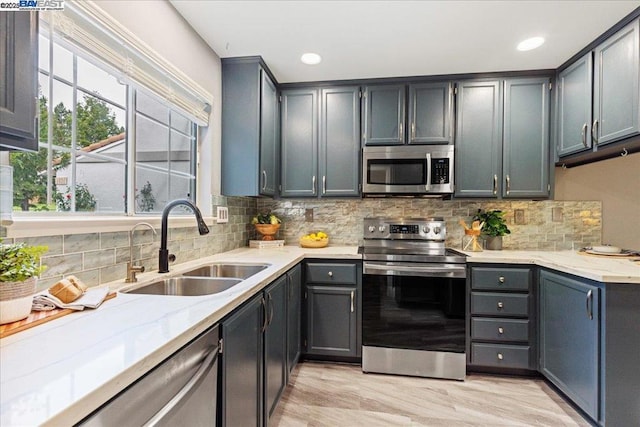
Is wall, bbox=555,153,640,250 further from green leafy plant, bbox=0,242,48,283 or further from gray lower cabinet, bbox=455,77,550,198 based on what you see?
green leafy plant, bbox=0,242,48,283

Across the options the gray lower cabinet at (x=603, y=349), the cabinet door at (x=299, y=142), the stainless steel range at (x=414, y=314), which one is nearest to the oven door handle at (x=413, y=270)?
the stainless steel range at (x=414, y=314)

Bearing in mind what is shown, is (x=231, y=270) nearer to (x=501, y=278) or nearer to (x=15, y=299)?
(x=15, y=299)

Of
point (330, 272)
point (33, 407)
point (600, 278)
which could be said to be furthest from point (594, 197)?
point (33, 407)

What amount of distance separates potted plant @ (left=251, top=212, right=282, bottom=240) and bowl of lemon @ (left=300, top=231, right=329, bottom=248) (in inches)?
10.8

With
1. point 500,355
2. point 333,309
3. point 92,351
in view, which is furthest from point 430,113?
point 92,351

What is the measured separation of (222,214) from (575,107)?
279 centimetres

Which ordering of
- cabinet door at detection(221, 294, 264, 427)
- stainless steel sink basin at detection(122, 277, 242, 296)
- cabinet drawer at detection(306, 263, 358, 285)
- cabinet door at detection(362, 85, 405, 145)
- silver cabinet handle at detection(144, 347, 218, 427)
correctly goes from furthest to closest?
cabinet door at detection(362, 85, 405, 145) < cabinet drawer at detection(306, 263, 358, 285) < stainless steel sink basin at detection(122, 277, 242, 296) < cabinet door at detection(221, 294, 264, 427) < silver cabinet handle at detection(144, 347, 218, 427)

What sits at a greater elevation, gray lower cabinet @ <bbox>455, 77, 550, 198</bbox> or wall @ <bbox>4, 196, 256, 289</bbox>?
gray lower cabinet @ <bbox>455, 77, 550, 198</bbox>

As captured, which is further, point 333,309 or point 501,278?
point 333,309

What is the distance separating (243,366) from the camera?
1.30m

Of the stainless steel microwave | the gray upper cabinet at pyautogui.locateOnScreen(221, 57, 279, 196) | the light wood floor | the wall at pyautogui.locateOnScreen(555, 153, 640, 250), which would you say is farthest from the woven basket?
the wall at pyautogui.locateOnScreen(555, 153, 640, 250)

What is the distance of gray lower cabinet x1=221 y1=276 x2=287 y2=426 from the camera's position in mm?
1164

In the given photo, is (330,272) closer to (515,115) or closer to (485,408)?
(485,408)

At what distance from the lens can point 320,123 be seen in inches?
113
